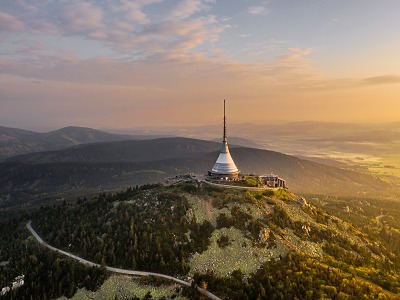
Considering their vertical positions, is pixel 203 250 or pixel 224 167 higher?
pixel 224 167

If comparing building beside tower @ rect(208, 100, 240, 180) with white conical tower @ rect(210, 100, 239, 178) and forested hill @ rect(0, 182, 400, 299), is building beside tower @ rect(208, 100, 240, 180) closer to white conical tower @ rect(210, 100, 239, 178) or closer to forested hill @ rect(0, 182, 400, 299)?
white conical tower @ rect(210, 100, 239, 178)

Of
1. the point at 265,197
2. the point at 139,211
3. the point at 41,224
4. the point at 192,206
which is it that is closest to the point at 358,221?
the point at 265,197

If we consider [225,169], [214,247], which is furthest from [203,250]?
[225,169]

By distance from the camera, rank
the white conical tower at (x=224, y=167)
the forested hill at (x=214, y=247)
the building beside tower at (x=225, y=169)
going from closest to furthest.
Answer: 1. the forested hill at (x=214, y=247)
2. the building beside tower at (x=225, y=169)
3. the white conical tower at (x=224, y=167)

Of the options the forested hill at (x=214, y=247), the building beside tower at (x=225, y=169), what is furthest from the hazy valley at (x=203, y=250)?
the building beside tower at (x=225, y=169)

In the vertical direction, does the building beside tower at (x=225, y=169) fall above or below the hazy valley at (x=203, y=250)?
above

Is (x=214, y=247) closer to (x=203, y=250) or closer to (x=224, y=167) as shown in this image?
(x=203, y=250)

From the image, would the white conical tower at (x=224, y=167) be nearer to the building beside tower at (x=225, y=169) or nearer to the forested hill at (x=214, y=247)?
the building beside tower at (x=225, y=169)

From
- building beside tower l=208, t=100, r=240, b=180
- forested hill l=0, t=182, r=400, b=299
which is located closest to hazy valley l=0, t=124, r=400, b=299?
forested hill l=0, t=182, r=400, b=299

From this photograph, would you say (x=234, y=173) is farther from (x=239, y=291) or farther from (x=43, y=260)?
(x=43, y=260)
